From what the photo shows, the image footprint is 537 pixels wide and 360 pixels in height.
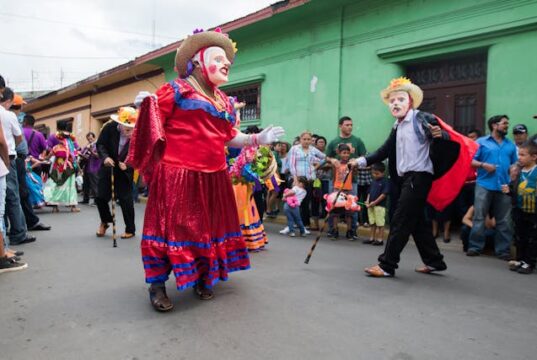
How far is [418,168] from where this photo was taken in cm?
450

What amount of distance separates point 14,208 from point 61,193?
15.7 ft

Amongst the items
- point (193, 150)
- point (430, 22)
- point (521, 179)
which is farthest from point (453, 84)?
point (193, 150)

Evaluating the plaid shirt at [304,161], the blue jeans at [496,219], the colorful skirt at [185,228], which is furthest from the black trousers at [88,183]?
the blue jeans at [496,219]

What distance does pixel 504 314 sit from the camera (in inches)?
136

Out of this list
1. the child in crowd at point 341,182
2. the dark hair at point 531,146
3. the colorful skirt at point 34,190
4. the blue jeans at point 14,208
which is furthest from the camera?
the colorful skirt at point 34,190

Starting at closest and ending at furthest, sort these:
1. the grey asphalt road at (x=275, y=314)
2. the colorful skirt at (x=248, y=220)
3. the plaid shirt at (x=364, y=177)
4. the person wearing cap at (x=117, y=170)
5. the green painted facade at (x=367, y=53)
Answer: the grey asphalt road at (x=275, y=314) < the colorful skirt at (x=248, y=220) < the person wearing cap at (x=117, y=170) < the green painted facade at (x=367, y=53) < the plaid shirt at (x=364, y=177)

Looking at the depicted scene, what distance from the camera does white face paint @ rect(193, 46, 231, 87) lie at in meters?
3.59

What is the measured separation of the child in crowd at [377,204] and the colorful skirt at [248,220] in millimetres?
1951

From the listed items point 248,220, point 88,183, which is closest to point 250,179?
point 248,220

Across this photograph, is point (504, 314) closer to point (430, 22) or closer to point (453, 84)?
point (453, 84)

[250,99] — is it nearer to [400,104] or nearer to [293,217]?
[293,217]

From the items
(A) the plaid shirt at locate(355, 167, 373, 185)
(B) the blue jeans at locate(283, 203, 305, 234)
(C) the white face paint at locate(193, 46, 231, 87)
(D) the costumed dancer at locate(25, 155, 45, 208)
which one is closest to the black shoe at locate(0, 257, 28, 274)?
(C) the white face paint at locate(193, 46, 231, 87)

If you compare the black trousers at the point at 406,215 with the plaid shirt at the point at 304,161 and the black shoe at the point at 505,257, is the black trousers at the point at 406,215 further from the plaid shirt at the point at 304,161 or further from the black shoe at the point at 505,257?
the plaid shirt at the point at 304,161

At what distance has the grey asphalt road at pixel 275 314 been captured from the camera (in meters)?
2.65
